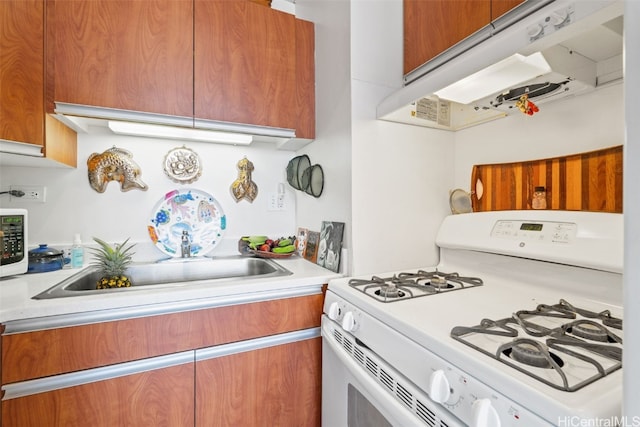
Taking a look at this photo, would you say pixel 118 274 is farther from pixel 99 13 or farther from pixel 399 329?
pixel 399 329

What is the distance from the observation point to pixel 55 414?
2.64 ft

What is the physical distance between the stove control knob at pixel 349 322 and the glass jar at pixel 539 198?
0.84 m

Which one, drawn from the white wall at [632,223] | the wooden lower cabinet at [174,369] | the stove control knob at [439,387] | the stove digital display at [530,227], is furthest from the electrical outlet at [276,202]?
the white wall at [632,223]

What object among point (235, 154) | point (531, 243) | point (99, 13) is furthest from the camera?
point (235, 154)

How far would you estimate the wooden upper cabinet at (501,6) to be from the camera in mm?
781

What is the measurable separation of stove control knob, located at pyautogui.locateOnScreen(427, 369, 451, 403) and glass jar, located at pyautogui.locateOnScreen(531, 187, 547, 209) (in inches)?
33.7

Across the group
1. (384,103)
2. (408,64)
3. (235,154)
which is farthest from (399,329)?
(235,154)

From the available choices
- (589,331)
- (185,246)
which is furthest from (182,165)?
(589,331)

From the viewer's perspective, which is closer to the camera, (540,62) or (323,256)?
(540,62)

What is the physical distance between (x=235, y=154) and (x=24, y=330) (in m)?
1.18

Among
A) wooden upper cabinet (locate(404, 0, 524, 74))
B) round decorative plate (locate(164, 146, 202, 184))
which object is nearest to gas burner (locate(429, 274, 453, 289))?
wooden upper cabinet (locate(404, 0, 524, 74))

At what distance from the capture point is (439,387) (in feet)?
1.71

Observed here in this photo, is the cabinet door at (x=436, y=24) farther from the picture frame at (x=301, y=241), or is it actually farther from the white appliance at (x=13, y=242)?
the white appliance at (x=13, y=242)

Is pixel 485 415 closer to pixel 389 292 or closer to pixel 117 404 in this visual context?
pixel 389 292
